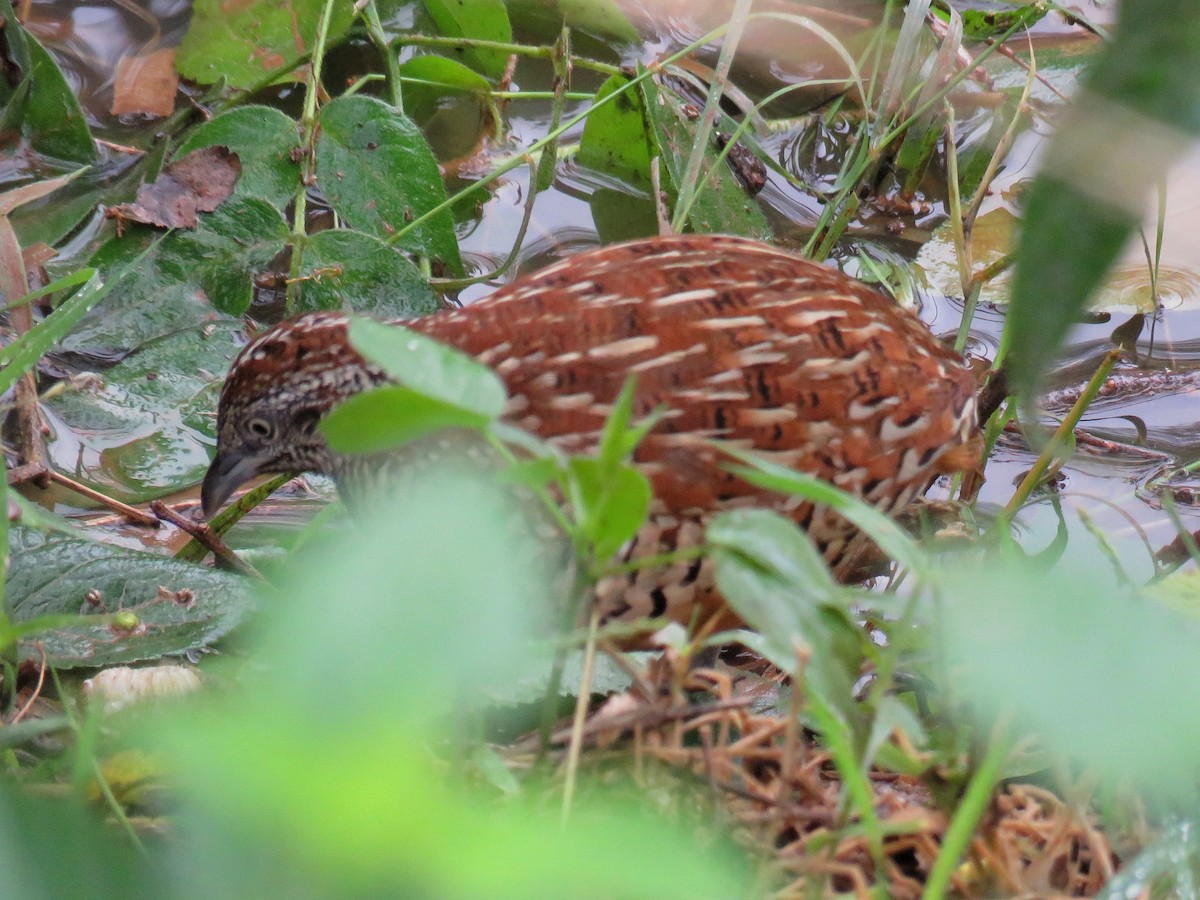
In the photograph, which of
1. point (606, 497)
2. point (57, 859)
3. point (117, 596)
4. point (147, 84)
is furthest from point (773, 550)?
point (147, 84)

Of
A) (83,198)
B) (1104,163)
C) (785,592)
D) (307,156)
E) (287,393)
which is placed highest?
(1104,163)

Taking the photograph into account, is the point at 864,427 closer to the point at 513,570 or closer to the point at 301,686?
the point at 513,570

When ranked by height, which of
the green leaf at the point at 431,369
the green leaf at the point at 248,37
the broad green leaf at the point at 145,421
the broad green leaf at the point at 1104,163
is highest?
the broad green leaf at the point at 1104,163

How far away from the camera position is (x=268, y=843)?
0.66 meters

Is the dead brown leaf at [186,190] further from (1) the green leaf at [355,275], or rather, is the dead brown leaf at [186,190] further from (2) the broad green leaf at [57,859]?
(2) the broad green leaf at [57,859]

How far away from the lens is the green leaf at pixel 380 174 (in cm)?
357

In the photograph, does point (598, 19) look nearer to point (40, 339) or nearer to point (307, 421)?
point (307, 421)

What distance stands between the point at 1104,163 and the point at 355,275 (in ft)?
8.88

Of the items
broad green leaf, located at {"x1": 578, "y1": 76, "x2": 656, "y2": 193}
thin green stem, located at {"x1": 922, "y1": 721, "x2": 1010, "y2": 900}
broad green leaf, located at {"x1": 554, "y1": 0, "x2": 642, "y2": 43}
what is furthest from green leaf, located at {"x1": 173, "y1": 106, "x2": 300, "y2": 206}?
thin green stem, located at {"x1": 922, "y1": 721, "x2": 1010, "y2": 900}

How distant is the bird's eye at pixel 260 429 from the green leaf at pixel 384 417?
1.70 metres

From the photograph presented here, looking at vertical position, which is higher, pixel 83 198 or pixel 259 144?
pixel 259 144

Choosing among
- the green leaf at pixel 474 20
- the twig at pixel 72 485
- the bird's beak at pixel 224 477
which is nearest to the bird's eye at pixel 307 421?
the bird's beak at pixel 224 477

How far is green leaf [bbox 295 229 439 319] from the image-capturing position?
342 centimetres

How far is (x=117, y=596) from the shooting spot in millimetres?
2400
